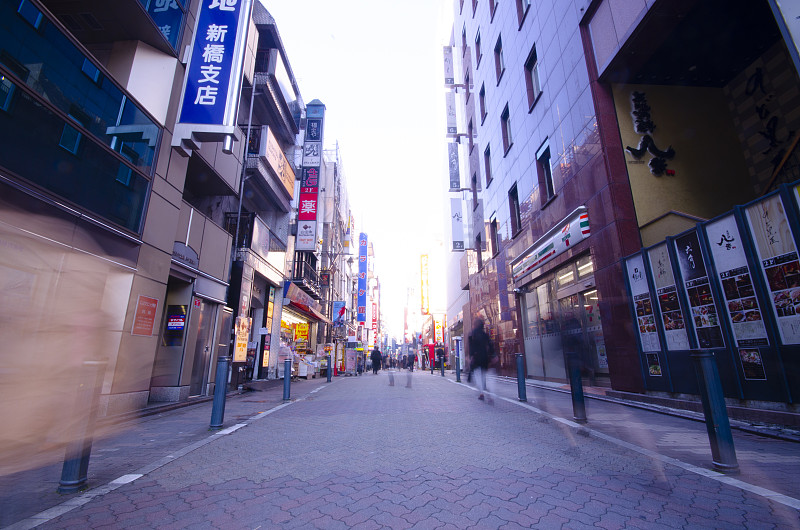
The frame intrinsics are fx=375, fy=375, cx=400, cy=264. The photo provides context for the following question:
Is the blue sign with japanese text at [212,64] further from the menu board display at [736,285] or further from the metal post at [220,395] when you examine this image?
the menu board display at [736,285]

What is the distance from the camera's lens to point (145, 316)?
797 cm

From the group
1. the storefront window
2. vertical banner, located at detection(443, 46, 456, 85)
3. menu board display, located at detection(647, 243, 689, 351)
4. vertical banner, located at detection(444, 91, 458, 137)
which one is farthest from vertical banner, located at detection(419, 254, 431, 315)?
menu board display, located at detection(647, 243, 689, 351)

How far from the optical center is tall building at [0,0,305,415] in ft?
17.8

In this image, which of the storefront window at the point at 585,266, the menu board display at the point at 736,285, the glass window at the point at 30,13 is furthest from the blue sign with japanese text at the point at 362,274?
the menu board display at the point at 736,285

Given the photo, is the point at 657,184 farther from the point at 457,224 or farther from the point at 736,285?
the point at 457,224

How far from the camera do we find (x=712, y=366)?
343cm

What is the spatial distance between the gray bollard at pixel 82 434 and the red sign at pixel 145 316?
520 cm

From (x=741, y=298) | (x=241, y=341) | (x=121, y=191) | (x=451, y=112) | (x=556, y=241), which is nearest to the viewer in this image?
(x=741, y=298)

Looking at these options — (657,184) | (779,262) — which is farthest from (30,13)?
(657,184)

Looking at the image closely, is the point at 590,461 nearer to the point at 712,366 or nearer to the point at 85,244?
the point at 712,366

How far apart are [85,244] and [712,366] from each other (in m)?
8.91

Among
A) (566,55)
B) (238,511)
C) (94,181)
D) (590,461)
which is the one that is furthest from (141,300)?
(566,55)

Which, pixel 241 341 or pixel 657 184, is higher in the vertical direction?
pixel 657 184

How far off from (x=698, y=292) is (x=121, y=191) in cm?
1071
